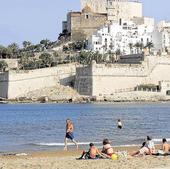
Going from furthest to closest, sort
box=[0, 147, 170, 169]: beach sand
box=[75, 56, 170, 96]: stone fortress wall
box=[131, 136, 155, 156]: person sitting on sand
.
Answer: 1. box=[75, 56, 170, 96]: stone fortress wall
2. box=[131, 136, 155, 156]: person sitting on sand
3. box=[0, 147, 170, 169]: beach sand

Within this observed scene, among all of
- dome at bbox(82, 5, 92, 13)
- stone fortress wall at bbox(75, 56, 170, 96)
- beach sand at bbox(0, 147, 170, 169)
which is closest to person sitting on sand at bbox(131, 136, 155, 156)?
beach sand at bbox(0, 147, 170, 169)

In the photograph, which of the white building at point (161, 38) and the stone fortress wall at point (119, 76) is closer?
the stone fortress wall at point (119, 76)

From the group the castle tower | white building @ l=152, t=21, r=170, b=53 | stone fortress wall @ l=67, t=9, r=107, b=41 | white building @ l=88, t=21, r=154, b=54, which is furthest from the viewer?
the castle tower

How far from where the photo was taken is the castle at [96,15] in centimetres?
8462

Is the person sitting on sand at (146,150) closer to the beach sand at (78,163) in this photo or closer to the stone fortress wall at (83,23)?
the beach sand at (78,163)

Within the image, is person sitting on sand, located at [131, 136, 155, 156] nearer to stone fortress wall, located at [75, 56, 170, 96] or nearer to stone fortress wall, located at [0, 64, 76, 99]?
stone fortress wall, located at [75, 56, 170, 96]

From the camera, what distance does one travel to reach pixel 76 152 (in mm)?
17094

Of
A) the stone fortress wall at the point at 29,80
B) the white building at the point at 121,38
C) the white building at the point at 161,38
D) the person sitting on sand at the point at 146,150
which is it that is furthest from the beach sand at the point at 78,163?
the white building at the point at 161,38

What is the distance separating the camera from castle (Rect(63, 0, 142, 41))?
8462cm

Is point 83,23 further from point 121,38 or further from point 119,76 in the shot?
point 119,76

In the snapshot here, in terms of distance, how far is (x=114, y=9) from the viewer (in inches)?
3457

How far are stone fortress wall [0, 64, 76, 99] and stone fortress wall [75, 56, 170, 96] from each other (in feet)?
7.12

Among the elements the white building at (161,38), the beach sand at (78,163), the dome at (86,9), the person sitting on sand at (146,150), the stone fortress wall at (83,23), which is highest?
the dome at (86,9)

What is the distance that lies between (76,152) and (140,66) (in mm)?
49215
